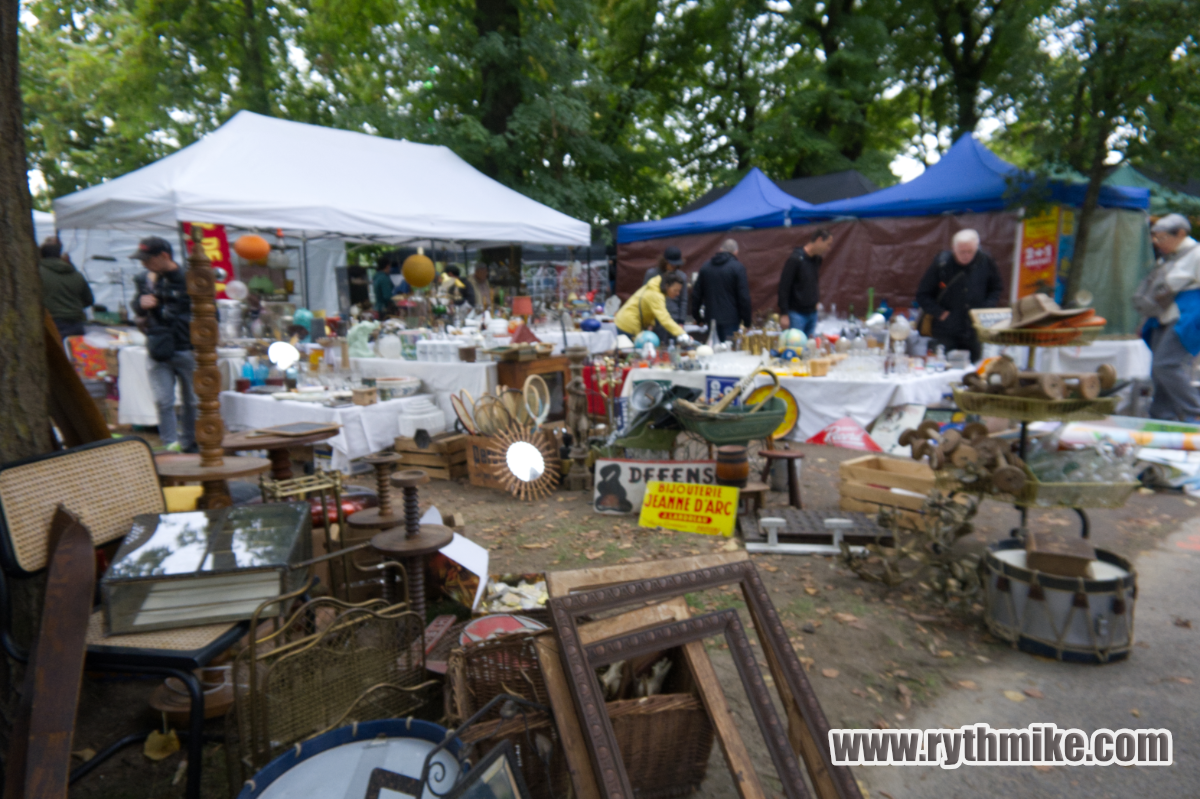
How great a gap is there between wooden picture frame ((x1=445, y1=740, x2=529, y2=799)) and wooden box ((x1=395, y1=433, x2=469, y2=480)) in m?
4.73

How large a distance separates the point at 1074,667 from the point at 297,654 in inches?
125

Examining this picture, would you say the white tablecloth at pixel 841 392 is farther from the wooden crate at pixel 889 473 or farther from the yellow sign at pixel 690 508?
the yellow sign at pixel 690 508

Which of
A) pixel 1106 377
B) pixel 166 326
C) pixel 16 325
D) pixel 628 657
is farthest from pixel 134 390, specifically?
pixel 1106 377

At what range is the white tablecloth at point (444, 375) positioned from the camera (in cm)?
672

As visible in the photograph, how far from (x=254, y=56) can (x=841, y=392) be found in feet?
50.1

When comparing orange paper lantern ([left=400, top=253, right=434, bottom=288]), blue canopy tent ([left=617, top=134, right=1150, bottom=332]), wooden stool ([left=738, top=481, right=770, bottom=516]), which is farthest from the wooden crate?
orange paper lantern ([left=400, top=253, right=434, bottom=288])

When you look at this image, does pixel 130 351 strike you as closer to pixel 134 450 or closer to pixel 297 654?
pixel 134 450

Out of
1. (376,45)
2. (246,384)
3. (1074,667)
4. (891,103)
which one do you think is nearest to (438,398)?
(246,384)

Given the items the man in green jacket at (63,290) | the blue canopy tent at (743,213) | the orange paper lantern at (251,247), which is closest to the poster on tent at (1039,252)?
the blue canopy tent at (743,213)

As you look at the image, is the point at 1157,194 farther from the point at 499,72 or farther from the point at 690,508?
the point at 499,72

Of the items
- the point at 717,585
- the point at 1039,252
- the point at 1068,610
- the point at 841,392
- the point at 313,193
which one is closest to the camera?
the point at 717,585

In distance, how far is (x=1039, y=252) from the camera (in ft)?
33.3

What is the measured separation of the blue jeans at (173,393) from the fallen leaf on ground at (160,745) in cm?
471

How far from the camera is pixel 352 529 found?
11.7 ft
